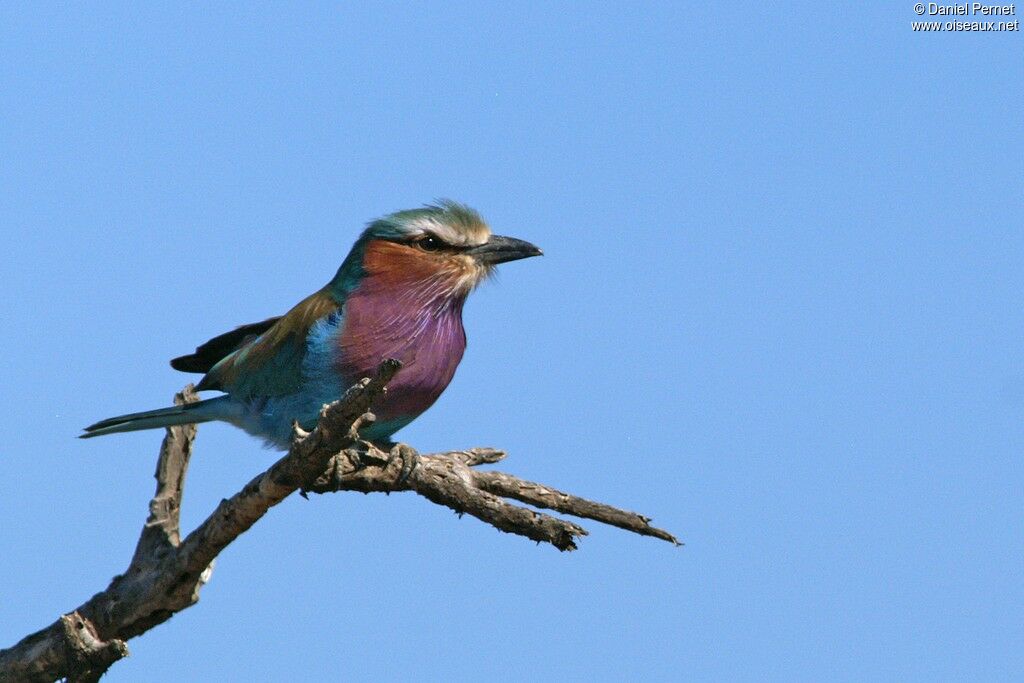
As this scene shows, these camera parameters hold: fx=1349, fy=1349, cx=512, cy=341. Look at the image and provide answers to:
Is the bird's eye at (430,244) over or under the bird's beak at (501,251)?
under

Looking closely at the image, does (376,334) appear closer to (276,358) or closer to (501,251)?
(276,358)

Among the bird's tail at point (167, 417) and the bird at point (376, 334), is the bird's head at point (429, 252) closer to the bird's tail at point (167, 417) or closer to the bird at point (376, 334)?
the bird at point (376, 334)

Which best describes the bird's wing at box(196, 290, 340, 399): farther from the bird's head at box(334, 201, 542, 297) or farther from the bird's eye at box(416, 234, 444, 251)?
the bird's eye at box(416, 234, 444, 251)

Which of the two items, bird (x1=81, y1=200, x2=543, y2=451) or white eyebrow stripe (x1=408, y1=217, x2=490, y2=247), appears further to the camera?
white eyebrow stripe (x1=408, y1=217, x2=490, y2=247)

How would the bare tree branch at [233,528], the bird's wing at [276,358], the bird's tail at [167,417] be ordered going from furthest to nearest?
the bird's tail at [167,417], the bird's wing at [276,358], the bare tree branch at [233,528]

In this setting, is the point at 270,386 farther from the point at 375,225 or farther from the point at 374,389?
the point at 374,389

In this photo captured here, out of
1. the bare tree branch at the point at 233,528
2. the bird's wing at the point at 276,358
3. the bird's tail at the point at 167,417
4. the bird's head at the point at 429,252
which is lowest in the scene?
the bare tree branch at the point at 233,528

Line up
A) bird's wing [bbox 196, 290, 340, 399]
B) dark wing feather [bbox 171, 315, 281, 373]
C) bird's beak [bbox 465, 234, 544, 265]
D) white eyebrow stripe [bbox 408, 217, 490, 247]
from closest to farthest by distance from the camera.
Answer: bird's wing [bbox 196, 290, 340, 399]
white eyebrow stripe [bbox 408, 217, 490, 247]
bird's beak [bbox 465, 234, 544, 265]
dark wing feather [bbox 171, 315, 281, 373]

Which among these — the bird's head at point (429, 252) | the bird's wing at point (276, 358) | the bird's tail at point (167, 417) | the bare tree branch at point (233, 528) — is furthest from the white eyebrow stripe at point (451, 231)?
the bird's tail at point (167, 417)

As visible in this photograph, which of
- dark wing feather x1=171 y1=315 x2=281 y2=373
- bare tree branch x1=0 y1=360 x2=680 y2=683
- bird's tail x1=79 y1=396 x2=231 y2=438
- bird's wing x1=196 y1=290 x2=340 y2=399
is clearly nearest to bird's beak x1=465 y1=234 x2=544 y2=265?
bird's wing x1=196 y1=290 x2=340 y2=399
